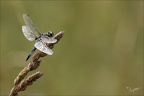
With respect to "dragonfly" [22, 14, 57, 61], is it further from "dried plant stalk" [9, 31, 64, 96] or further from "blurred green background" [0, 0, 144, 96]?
"blurred green background" [0, 0, 144, 96]

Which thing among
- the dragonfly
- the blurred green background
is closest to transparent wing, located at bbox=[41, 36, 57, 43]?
the dragonfly

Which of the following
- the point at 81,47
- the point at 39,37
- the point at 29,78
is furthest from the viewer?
the point at 81,47

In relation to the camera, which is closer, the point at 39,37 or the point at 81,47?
the point at 39,37

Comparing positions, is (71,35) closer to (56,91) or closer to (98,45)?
(98,45)

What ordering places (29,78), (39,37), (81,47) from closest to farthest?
(29,78) → (39,37) → (81,47)

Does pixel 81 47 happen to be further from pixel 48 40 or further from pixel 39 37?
pixel 48 40

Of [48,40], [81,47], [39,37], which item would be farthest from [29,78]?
[81,47]

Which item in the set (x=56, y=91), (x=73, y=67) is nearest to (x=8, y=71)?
(x=56, y=91)

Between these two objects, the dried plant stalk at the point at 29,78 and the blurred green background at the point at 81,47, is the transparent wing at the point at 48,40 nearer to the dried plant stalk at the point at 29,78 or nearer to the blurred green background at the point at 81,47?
the dried plant stalk at the point at 29,78

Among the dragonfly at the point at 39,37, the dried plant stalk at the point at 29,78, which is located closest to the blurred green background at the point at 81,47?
the dragonfly at the point at 39,37
